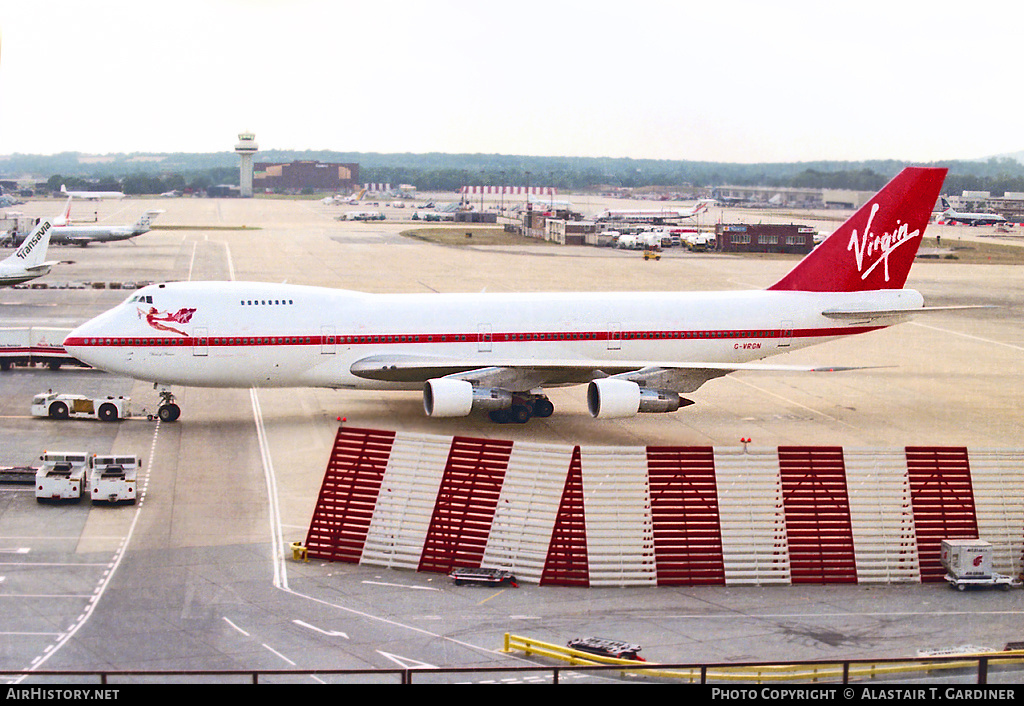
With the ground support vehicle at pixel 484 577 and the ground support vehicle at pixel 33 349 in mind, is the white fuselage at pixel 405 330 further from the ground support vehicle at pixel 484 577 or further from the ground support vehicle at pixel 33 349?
the ground support vehicle at pixel 484 577

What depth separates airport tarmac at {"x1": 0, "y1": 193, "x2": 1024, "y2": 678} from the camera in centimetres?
2156

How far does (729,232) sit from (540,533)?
81445mm

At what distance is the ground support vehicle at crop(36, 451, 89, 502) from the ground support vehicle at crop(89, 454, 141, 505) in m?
0.34

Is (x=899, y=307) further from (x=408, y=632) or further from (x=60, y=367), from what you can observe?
(x=60, y=367)

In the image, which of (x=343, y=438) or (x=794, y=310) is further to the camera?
(x=794, y=310)

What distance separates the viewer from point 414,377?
38.9 metres

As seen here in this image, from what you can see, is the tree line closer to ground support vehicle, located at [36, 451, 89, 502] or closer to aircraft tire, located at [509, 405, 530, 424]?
aircraft tire, located at [509, 405, 530, 424]

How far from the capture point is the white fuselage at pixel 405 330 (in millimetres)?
37719

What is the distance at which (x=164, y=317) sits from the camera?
37.7m

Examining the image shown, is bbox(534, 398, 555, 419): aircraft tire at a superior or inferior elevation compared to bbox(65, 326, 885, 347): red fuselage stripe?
inferior

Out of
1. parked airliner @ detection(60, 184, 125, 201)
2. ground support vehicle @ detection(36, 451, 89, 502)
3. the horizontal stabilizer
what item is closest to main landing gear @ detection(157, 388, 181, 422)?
ground support vehicle @ detection(36, 451, 89, 502)

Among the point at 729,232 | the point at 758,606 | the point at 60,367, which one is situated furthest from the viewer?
the point at 729,232
